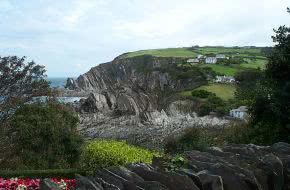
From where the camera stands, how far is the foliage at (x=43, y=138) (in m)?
28.7

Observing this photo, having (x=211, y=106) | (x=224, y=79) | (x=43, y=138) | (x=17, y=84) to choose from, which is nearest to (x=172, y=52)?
(x=224, y=79)

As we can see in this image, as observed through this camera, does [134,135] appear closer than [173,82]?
Yes

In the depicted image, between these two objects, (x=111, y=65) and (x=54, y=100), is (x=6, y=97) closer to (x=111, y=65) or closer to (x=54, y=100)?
Result: (x=54, y=100)

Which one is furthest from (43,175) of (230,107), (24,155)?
(230,107)

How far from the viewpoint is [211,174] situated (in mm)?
9219

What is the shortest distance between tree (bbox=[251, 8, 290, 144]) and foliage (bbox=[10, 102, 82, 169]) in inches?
468

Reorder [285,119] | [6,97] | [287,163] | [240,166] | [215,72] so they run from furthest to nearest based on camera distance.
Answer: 1. [215,72]
2. [6,97]
3. [285,119]
4. [287,163]
5. [240,166]

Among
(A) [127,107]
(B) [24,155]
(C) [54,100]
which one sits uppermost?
(C) [54,100]

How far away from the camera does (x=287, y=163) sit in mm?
11039

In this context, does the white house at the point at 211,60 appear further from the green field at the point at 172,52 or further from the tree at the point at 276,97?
the tree at the point at 276,97

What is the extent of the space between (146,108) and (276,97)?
276 ft

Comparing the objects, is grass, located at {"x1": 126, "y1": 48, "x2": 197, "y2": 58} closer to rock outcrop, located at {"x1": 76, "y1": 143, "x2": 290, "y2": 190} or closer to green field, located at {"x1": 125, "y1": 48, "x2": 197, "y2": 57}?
green field, located at {"x1": 125, "y1": 48, "x2": 197, "y2": 57}

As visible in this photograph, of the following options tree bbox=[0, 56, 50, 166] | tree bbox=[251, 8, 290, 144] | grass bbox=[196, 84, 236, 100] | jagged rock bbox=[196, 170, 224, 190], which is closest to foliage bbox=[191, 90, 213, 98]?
grass bbox=[196, 84, 236, 100]

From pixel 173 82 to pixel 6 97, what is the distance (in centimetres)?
10110
